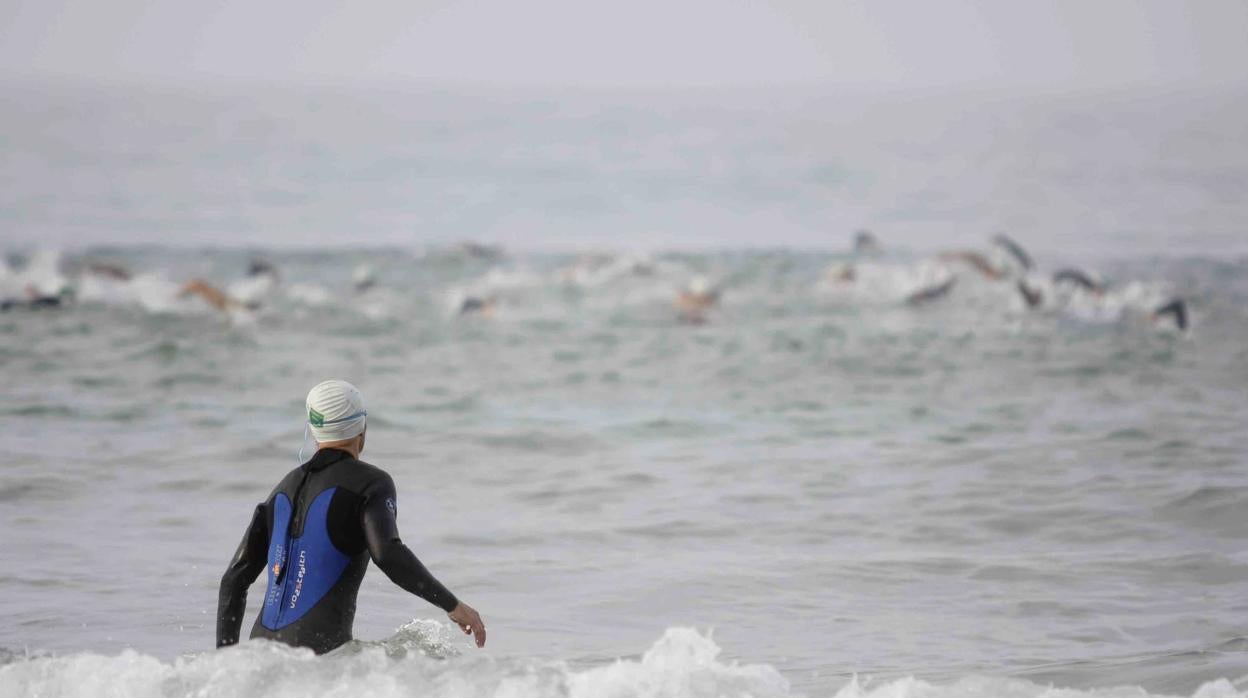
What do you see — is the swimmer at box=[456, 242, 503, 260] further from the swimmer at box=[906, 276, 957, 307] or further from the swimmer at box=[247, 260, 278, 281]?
the swimmer at box=[906, 276, 957, 307]

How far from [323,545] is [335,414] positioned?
13.2 inches

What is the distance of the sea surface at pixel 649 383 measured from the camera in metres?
5.12

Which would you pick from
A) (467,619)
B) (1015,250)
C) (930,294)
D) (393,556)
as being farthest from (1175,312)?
(393,556)

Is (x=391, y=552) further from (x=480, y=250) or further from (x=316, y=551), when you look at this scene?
(x=480, y=250)

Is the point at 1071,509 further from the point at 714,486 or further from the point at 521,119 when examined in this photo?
the point at 521,119

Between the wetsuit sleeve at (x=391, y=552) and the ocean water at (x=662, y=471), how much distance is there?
25cm

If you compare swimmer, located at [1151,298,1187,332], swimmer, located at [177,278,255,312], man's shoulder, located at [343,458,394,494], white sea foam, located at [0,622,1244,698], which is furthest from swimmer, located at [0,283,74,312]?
man's shoulder, located at [343,458,394,494]

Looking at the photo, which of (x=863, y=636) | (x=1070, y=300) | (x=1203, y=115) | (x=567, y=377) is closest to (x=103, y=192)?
(x=567, y=377)

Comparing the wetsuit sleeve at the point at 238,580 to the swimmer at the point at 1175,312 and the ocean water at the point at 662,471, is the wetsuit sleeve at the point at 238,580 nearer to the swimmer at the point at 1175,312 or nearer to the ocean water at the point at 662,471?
the ocean water at the point at 662,471

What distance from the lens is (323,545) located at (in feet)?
12.3

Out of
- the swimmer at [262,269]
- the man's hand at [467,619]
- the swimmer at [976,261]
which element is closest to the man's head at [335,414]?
the man's hand at [467,619]

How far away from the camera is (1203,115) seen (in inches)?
607

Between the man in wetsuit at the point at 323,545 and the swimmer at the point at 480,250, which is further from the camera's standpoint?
the swimmer at the point at 480,250

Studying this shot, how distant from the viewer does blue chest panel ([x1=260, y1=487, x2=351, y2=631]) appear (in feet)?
12.2
